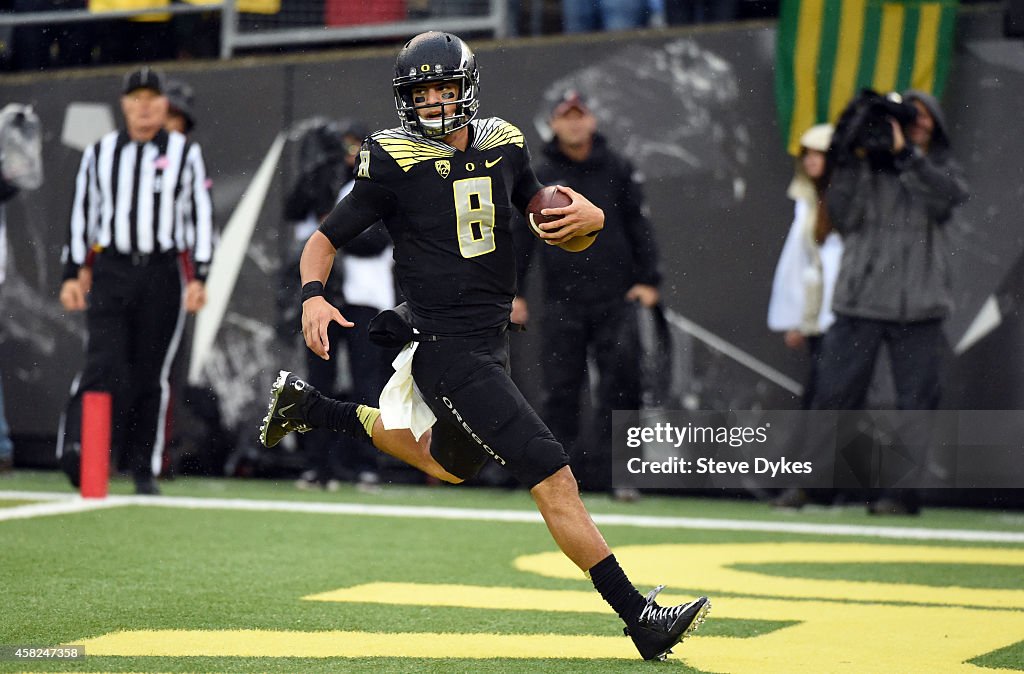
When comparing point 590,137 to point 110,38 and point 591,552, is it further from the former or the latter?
point 591,552

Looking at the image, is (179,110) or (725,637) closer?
(725,637)

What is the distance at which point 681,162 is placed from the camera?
30.1ft

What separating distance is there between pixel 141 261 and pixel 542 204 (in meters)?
4.65

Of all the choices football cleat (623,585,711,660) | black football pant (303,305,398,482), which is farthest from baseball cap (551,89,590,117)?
football cleat (623,585,711,660)

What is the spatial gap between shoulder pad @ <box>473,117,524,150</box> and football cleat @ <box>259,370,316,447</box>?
116cm

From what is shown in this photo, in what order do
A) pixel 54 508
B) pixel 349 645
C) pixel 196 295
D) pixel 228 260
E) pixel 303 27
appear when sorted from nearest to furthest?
pixel 349 645 → pixel 54 508 → pixel 196 295 → pixel 228 260 → pixel 303 27

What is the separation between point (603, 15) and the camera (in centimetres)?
953

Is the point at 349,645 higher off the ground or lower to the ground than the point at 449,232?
lower

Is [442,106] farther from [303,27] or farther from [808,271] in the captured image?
[303,27]

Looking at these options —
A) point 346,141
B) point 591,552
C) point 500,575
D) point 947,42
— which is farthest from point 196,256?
point 591,552

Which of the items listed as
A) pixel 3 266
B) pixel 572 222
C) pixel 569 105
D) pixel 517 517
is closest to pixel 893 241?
pixel 569 105

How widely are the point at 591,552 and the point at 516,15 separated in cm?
616

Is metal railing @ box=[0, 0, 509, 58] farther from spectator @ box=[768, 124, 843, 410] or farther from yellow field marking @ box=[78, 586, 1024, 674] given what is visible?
yellow field marking @ box=[78, 586, 1024, 674]

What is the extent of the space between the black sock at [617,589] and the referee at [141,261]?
15.7 ft
